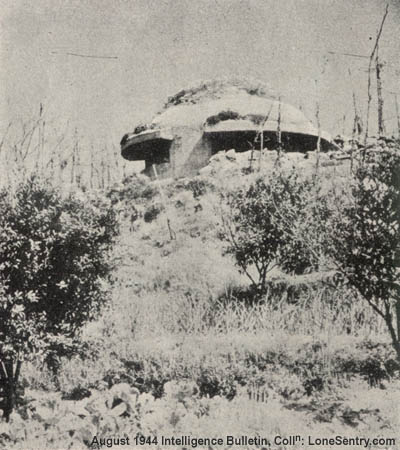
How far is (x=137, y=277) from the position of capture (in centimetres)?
1330

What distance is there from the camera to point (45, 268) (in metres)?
5.94

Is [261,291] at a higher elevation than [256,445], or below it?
higher

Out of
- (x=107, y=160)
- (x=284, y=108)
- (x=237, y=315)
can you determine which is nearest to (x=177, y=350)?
(x=237, y=315)

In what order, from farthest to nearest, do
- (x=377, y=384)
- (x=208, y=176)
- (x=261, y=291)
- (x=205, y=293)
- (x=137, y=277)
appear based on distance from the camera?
(x=208, y=176) < (x=137, y=277) < (x=205, y=293) < (x=261, y=291) < (x=377, y=384)

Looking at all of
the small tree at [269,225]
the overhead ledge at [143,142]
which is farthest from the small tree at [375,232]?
the overhead ledge at [143,142]

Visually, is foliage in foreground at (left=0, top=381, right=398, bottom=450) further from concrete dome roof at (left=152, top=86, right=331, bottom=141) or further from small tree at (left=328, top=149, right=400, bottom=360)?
concrete dome roof at (left=152, top=86, right=331, bottom=141)

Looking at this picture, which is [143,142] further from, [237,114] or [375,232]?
[375,232]

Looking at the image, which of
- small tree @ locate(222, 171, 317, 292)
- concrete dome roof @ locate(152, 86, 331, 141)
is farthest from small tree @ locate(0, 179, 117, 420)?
concrete dome roof @ locate(152, 86, 331, 141)

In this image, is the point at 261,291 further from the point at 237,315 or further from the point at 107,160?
the point at 107,160

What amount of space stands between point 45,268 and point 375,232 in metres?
3.87

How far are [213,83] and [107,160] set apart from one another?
281 inches

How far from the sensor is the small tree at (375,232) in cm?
556

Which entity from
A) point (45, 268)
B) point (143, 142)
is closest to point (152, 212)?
point (143, 142)

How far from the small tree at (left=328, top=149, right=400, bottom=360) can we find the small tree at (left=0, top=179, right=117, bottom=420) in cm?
294
